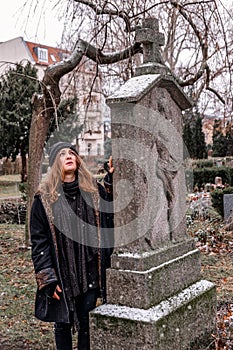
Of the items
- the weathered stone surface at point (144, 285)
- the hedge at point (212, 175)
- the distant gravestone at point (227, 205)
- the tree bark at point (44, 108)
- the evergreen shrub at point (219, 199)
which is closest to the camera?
the weathered stone surface at point (144, 285)

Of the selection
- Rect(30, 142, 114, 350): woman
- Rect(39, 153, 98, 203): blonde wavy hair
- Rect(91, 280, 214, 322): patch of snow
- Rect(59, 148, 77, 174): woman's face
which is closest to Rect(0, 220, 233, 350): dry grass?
Rect(91, 280, 214, 322): patch of snow

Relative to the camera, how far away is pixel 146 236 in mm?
3926

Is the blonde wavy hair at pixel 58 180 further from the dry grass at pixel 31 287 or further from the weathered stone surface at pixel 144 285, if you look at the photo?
the dry grass at pixel 31 287

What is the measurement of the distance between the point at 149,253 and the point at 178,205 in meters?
0.76

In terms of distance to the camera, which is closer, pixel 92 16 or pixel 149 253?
pixel 149 253

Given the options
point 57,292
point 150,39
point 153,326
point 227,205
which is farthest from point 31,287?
point 227,205

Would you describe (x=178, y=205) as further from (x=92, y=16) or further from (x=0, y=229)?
(x=0, y=229)

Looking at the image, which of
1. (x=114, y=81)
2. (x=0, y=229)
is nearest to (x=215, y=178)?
(x=114, y=81)

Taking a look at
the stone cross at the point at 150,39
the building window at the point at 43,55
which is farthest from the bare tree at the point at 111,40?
the building window at the point at 43,55

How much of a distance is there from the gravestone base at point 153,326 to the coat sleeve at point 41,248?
522mm

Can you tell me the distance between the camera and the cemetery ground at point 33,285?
5008 millimetres

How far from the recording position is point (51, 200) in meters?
3.85

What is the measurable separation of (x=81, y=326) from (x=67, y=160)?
132 centimetres

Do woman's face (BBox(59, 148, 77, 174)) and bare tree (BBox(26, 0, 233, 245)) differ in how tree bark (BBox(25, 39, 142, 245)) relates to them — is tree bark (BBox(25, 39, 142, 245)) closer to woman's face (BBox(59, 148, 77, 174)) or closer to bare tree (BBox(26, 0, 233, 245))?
bare tree (BBox(26, 0, 233, 245))
